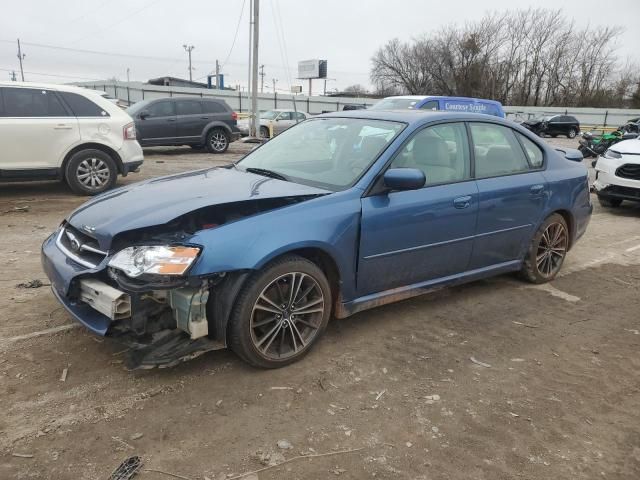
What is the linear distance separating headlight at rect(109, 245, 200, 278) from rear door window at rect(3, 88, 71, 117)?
20.2ft

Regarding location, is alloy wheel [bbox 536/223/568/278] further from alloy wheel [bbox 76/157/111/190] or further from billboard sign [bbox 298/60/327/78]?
billboard sign [bbox 298/60/327/78]

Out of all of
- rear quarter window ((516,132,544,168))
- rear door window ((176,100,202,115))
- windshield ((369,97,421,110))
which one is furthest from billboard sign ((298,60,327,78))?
rear quarter window ((516,132,544,168))

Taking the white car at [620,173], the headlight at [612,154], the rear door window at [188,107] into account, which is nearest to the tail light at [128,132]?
the rear door window at [188,107]

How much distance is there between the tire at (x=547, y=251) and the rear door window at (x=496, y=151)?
64cm

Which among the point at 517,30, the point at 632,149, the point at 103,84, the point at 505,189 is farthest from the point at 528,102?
the point at 505,189

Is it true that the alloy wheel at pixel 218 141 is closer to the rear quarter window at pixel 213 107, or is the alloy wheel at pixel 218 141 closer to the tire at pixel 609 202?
the rear quarter window at pixel 213 107

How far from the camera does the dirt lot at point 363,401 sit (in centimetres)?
244

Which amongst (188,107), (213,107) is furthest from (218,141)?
(188,107)

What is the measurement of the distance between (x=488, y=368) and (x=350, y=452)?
4.28ft

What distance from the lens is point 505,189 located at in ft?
14.1

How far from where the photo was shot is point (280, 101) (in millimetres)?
42062

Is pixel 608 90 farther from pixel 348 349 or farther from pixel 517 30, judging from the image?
pixel 348 349

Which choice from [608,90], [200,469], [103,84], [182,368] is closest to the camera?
[200,469]

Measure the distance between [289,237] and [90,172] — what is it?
21.0ft
